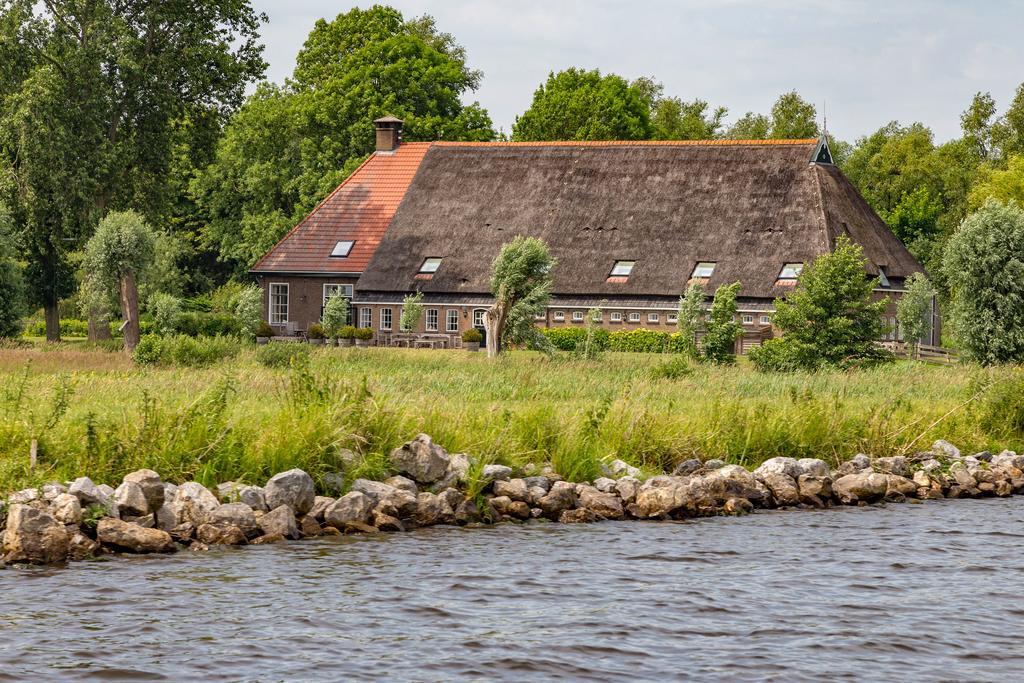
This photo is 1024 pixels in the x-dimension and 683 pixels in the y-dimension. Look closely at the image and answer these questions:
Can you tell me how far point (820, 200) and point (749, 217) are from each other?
232cm

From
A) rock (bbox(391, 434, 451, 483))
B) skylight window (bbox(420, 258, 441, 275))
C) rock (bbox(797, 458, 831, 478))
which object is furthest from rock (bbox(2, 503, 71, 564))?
skylight window (bbox(420, 258, 441, 275))

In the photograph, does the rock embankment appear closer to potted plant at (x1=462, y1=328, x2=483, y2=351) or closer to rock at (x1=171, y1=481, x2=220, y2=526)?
rock at (x1=171, y1=481, x2=220, y2=526)

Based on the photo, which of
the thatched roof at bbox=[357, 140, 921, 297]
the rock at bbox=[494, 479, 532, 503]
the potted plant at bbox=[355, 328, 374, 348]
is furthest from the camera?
the potted plant at bbox=[355, 328, 374, 348]

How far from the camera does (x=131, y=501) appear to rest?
13.5 m

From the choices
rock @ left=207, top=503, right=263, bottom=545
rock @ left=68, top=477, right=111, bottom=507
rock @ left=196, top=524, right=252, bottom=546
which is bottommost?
rock @ left=196, top=524, right=252, bottom=546

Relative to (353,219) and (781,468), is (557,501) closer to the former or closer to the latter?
(781,468)

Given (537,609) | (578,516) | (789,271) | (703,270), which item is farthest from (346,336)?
(537,609)

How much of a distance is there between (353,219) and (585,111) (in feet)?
55.1

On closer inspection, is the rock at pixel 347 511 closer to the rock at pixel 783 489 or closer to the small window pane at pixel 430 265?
the rock at pixel 783 489

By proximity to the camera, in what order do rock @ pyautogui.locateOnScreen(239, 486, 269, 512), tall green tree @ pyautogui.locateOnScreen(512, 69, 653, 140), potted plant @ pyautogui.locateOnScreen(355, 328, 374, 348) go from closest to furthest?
rock @ pyautogui.locateOnScreen(239, 486, 269, 512) → potted plant @ pyautogui.locateOnScreen(355, 328, 374, 348) → tall green tree @ pyautogui.locateOnScreen(512, 69, 653, 140)

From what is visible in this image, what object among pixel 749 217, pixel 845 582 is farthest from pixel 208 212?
pixel 845 582

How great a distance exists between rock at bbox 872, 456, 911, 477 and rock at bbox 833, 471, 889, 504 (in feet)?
2.26

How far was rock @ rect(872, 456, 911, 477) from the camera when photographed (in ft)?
61.2

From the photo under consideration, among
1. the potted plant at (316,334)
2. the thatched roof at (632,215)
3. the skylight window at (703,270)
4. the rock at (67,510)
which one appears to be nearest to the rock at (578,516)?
the rock at (67,510)
